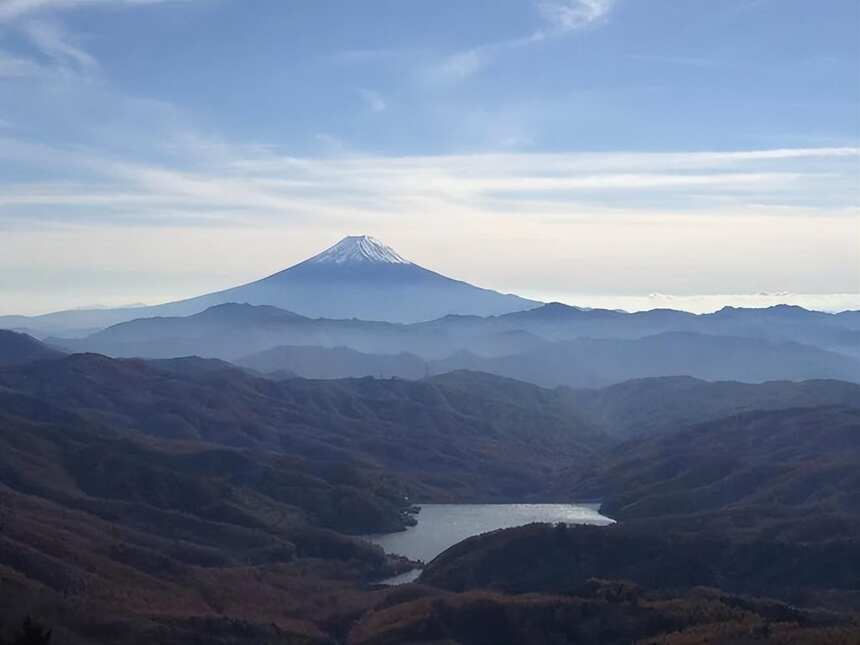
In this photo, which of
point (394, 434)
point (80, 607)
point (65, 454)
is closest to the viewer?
point (80, 607)

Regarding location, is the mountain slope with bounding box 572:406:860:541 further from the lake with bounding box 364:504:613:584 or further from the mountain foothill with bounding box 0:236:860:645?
the lake with bounding box 364:504:613:584

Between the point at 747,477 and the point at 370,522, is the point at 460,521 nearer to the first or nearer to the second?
the point at 370,522

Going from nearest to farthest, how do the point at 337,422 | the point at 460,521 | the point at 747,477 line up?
1. the point at 747,477
2. the point at 460,521
3. the point at 337,422

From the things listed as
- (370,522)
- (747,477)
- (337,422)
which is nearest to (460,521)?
(370,522)

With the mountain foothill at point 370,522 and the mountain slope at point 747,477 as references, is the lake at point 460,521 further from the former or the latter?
the mountain slope at point 747,477

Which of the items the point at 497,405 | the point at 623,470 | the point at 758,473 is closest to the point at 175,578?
the point at 758,473

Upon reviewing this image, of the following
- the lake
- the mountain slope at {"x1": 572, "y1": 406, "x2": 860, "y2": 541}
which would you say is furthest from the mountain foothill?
the lake

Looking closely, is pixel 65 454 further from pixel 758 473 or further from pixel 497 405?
Answer: pixel 497 405

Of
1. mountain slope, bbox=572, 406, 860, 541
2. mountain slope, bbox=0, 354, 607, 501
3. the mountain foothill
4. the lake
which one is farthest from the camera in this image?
mountain slope, bbox=0, 354, 607, 501
